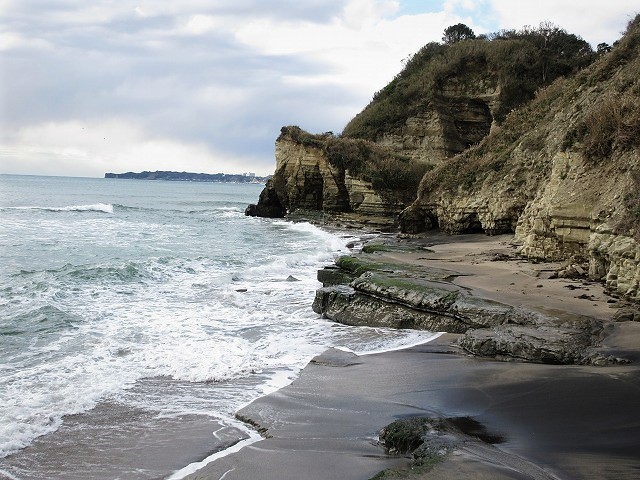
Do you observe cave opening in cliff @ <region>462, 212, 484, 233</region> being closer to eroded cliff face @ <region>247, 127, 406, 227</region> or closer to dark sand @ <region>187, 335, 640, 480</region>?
eroded cliff face @ <region>247, 127, 406, 227</region>

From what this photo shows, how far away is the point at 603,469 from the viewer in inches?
181

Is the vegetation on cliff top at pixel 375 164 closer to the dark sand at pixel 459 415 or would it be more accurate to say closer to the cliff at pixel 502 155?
the cliff at pixel 502 155

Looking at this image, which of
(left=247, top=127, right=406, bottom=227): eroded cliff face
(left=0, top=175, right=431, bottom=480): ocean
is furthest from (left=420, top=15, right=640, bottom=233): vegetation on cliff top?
(left=247, top=127, right=406, bottom=227): eroded cliff face

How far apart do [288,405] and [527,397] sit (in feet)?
8.72

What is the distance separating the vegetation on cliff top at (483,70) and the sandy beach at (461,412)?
1247 inches

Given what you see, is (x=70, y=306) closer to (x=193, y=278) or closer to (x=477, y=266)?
(x=193, y=278)

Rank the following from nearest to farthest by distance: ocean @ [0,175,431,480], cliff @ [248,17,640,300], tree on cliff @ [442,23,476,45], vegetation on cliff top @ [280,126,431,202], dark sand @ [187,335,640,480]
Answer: dark sand @ [187,335,640,480]
ocean @ [0,175,431,480]
cliff @ [248,17,640,300]
vegetation on cliff top @ [280,126,431,202]
tree on cliff @ [442,23,476,45]

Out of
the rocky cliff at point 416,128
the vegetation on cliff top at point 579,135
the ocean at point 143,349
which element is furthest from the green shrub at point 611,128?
the rocky cliff at point 416,128

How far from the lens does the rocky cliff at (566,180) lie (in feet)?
33.6

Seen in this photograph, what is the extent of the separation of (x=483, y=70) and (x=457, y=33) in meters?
10.0

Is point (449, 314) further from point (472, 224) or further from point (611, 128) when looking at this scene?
point (472, 224)

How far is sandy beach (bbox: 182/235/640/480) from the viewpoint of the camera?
4.86 meters

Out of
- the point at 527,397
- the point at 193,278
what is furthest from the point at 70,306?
the point at 527,397

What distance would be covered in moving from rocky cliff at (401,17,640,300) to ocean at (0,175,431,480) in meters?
3.94
